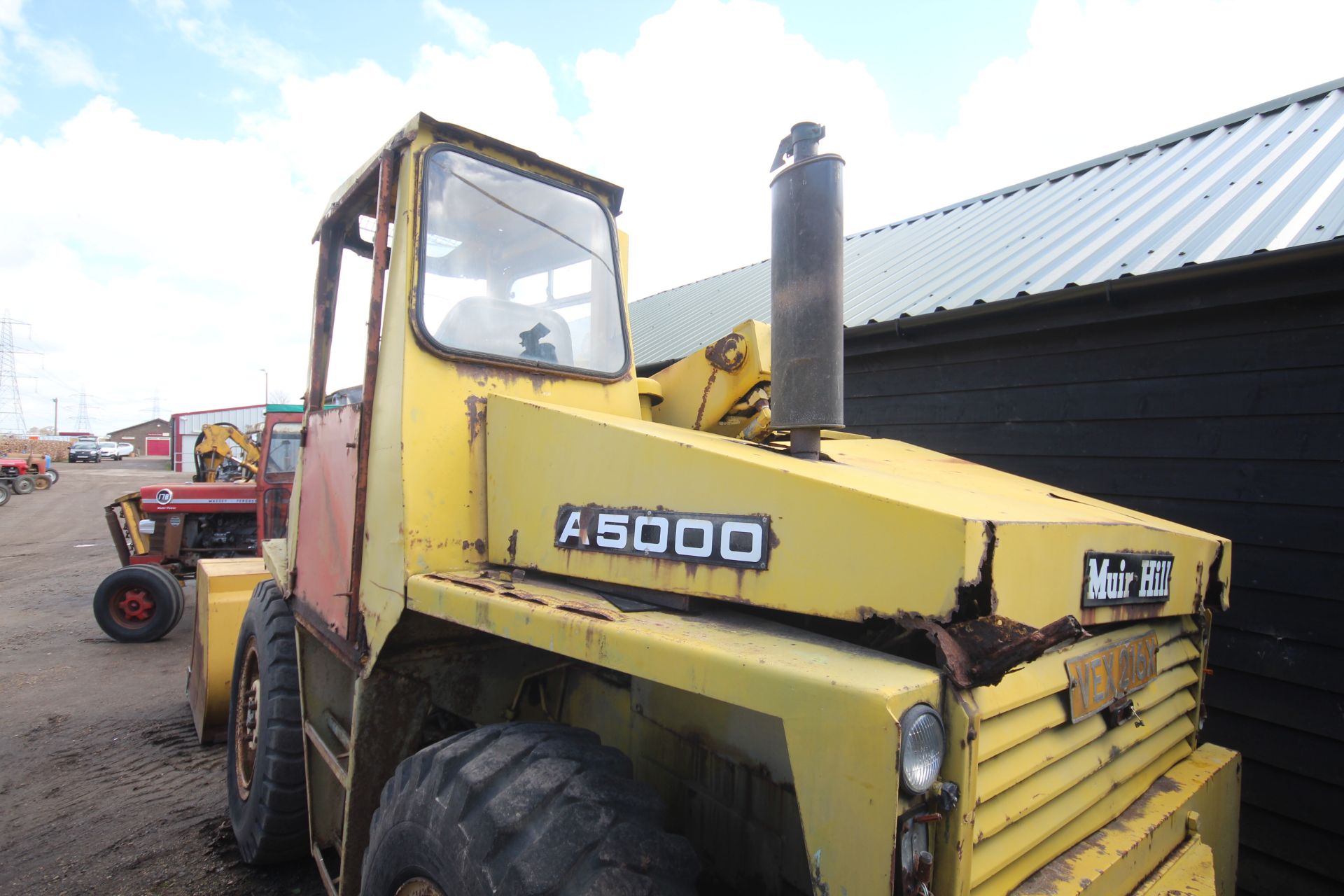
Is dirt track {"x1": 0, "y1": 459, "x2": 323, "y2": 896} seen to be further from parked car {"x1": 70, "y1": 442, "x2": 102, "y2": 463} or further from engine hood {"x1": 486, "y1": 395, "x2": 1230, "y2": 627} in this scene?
parked car {"x1": 70, "y1": 442, "x2": 102, "y2": 463}

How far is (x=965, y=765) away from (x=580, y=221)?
2.17 meters

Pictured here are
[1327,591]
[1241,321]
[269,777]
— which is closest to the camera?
[269,777]

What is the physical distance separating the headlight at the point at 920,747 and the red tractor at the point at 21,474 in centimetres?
2883

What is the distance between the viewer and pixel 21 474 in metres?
23.7

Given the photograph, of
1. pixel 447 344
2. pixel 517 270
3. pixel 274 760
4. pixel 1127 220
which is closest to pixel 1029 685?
pixel 447 344

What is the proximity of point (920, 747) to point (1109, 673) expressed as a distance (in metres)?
0.86

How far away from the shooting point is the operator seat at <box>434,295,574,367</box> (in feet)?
7.57

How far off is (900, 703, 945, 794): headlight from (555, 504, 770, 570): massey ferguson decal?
0.44 m

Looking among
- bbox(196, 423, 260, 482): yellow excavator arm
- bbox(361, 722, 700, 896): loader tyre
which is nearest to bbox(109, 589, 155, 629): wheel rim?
bbox(196, 423, 260, 482): yellow excavator arm

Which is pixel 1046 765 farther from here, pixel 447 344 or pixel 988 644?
pixel 447 344

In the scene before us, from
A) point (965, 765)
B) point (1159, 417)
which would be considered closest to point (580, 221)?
point (965, 765)

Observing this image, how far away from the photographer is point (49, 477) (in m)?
25.8

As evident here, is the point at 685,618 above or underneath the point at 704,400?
underneath

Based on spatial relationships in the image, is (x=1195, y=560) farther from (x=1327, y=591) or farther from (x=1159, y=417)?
(x=1159, y=417)
